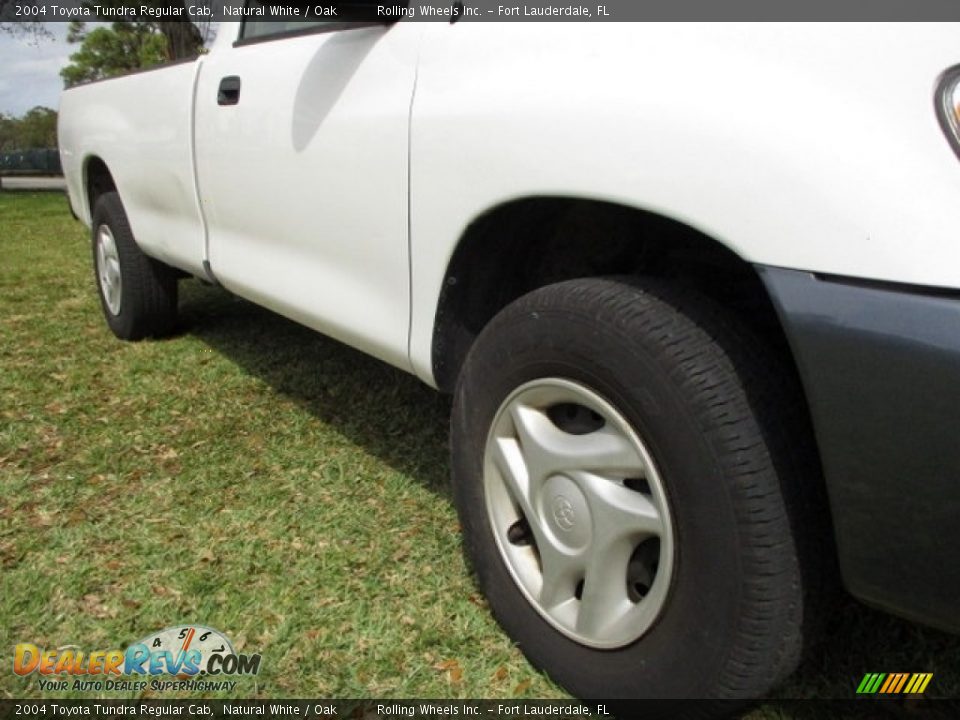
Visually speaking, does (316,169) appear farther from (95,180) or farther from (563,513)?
(95,180)

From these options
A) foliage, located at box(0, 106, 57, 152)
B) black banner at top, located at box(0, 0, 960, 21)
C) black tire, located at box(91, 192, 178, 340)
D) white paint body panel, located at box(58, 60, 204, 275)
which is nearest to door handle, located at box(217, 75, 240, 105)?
white paint body panel, located at box(58, 60, 204, 275)

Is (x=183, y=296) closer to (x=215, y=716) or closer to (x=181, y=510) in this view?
(x=181, y=510)

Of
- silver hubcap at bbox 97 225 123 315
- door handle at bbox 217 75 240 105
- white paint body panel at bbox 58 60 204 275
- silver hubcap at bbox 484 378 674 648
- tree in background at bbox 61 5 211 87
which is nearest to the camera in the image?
silver hubcap at bbox 484 378 674 648

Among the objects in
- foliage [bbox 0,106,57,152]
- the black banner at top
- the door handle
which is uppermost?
the black banner at top

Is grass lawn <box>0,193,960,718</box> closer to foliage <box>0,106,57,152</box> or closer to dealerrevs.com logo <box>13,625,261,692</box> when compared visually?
dealerrevs.com logo <box>13,625,261,692</box>

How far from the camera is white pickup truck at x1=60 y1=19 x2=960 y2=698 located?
113cm

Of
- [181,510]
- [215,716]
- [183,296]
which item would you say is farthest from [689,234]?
[183,296]

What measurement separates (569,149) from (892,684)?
1.33 meters

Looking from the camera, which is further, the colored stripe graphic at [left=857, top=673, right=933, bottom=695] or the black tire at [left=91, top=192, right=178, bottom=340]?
the black tire at [left=91, top=192, right=178, bottom=340]

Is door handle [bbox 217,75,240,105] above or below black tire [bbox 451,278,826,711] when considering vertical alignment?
above

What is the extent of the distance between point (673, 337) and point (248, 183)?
171 cm

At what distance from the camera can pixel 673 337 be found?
→ 1.39 meters

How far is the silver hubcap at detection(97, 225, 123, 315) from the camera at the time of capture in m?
4.20

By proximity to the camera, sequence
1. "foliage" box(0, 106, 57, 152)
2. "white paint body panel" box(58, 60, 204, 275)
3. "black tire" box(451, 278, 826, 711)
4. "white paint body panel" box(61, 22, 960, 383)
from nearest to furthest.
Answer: "white paint body panel" box(61, 22, 960, 383) < "black tire" box(451, 278, 826, 711) < "white paint body panel" box(58, 60, 204, 275) < "foliage" box(0, 106, 57, 152)
